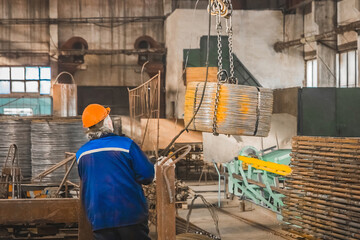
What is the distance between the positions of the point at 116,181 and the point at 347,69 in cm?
1370

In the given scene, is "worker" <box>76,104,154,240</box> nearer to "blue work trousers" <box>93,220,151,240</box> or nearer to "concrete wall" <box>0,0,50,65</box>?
"blue work trousers" <box>93,220,151,240</box>

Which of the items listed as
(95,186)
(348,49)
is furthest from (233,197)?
(95,186)

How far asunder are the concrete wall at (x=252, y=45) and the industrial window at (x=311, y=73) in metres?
0.23

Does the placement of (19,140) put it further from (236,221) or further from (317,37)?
(317,37)

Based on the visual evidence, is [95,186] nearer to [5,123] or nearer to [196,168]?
[5,123]

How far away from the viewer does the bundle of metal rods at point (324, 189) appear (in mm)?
6770

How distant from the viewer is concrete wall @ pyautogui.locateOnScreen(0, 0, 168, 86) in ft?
74.6

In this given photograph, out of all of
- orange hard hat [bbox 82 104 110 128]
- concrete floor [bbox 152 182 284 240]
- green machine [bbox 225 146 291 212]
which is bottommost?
concrete floor [bbox 152 182 284 240]

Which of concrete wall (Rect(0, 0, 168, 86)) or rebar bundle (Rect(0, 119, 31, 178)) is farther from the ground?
concrete wall (Rect(0, 0, 168, 86))

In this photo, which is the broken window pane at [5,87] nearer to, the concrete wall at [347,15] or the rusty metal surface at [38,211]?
the concrete wall at [347,15]

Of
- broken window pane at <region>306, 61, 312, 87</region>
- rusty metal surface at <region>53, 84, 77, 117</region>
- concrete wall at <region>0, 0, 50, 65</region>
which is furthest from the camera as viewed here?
concrete wall at <region>0, 0, 50, 65</region>

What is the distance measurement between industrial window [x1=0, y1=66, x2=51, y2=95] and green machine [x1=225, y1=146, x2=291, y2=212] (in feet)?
44.5

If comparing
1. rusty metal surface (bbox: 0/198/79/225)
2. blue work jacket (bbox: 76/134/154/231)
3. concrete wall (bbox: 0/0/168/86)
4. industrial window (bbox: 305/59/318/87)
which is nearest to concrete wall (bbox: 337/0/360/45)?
industrial window (bbox: 305/59/318/87)

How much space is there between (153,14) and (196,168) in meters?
8.38
